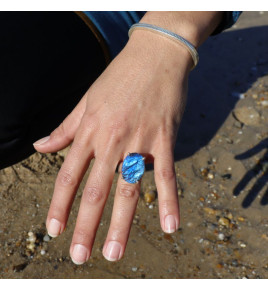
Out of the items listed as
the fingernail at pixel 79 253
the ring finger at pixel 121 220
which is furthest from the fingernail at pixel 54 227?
the ring finger at pixel 121 220

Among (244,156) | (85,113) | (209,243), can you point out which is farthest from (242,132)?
(85,113)

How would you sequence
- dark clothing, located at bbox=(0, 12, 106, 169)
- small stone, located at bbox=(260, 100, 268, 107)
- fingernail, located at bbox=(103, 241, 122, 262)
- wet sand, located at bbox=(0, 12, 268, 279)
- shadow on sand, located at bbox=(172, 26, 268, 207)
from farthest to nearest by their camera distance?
small stone, located at bbox=(260, 100, 268, 107) < shadow on sand, located at bbox=(172, 26, 268, 207) < wet sand, located at bbox=(0, 12, 268, 279) < dark clothing, located at bbox=(0, 12, 106, 169) < fingernail, located at bbox=(103, 241, 122, 262)

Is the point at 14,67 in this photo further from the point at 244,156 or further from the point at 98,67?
the point at 244,156

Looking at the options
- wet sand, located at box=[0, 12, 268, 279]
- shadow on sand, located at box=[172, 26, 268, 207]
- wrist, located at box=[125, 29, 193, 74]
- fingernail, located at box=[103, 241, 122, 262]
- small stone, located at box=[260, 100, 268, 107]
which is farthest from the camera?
small stone, located at box=[260, 100, 268, 107]

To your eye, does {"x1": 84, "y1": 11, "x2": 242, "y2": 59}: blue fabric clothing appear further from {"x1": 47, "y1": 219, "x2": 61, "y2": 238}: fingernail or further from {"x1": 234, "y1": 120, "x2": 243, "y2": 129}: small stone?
{"x1": 234, "y1": 120, "x2": 243, "y2": 129}: small stone

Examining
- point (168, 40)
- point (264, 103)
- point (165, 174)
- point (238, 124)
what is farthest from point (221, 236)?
point (264, 103)

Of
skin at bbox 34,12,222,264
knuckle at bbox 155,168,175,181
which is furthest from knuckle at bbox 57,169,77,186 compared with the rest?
knuckle at bbox 155,168,175,181
